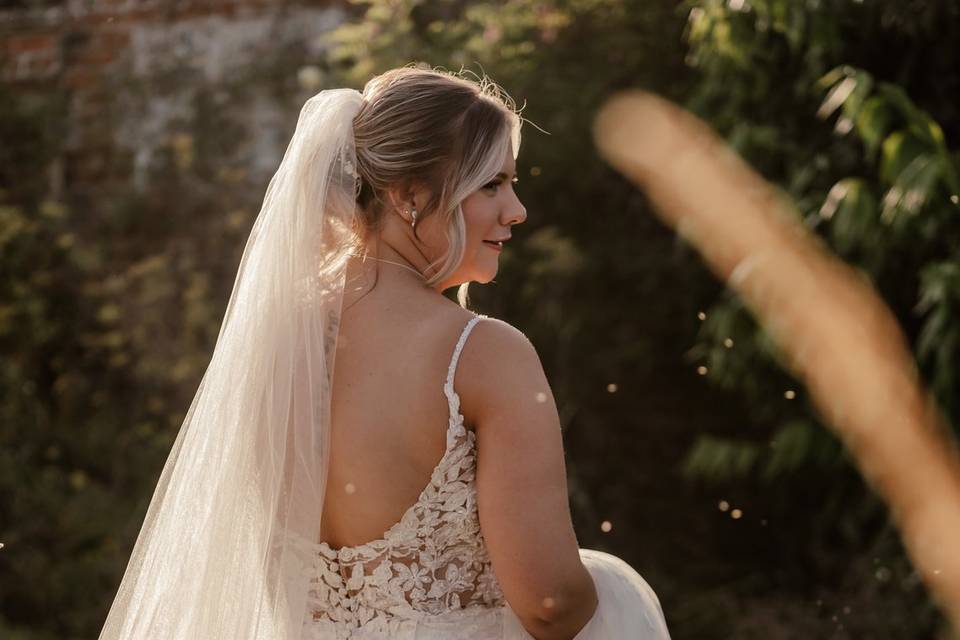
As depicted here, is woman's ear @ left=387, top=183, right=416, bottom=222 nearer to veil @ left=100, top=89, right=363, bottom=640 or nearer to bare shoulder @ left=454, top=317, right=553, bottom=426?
veil @ left=100, top=89, right=363, bottom=640

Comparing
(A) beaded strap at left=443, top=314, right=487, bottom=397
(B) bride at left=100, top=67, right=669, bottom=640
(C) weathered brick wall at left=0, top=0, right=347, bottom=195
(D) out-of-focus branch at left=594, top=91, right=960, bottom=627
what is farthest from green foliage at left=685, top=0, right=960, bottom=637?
(C) weathered brick wall at left=0, top=0, right=347, bottom=195

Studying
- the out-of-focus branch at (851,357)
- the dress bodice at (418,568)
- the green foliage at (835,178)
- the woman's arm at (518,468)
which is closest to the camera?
the woman's arm at (518,468)

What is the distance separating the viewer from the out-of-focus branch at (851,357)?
438 cm

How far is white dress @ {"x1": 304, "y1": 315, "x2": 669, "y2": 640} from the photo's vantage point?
2.11m

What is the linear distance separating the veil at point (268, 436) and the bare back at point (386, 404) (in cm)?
4

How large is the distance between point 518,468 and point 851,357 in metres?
2.97

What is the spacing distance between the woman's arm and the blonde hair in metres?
0.24

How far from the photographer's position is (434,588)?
2.17 m

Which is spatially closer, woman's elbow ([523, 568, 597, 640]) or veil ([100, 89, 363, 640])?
woman's elbow ([523, 568, 597, 640])

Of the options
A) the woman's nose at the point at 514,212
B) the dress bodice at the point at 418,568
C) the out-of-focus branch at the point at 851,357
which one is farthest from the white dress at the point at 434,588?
the out-of-focus branch at the point at 851,357

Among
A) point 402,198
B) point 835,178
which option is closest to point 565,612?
point 402,198

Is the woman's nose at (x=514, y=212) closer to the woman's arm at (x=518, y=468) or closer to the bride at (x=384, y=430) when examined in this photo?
the bride at (x=384, y=430)

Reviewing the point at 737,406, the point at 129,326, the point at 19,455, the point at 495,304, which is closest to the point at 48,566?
the point at 19,455

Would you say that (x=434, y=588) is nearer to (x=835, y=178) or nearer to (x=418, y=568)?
(x=418, y=568)
